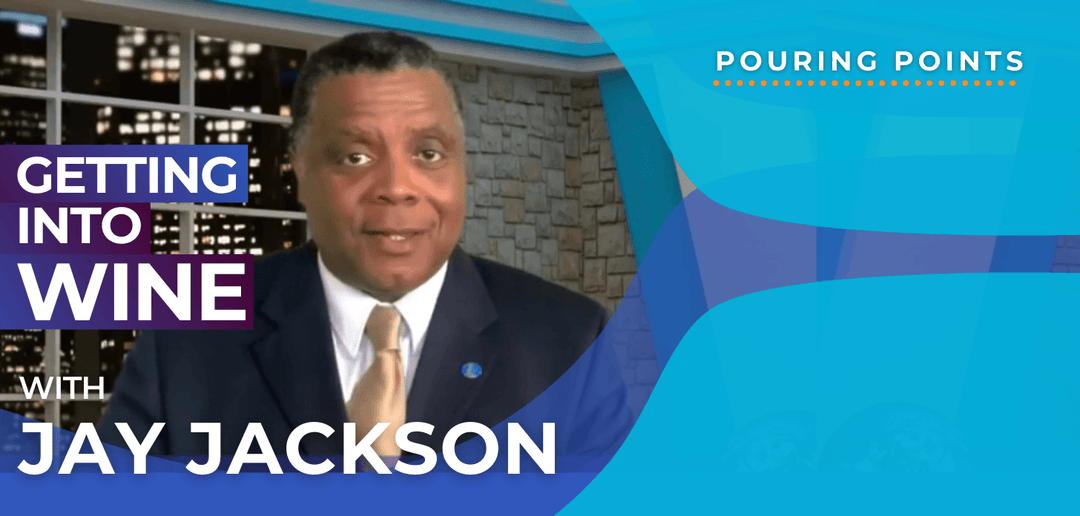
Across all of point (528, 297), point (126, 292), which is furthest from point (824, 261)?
point (126, 292)

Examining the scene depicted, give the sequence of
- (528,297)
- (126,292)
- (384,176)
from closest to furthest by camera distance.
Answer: (384,176) < (126,292) < (528,297)

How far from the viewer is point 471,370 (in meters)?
5.22

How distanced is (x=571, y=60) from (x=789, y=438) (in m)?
1.91

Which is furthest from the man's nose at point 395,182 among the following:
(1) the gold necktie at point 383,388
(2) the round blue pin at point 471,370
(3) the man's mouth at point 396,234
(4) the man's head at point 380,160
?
(2) the round blue pin at point 471,370

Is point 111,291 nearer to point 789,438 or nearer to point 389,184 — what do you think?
point 389,184

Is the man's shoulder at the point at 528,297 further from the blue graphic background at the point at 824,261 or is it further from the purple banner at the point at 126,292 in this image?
the purple banner at the point at 126,292

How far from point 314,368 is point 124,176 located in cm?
109

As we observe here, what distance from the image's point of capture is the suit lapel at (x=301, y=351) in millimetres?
5129

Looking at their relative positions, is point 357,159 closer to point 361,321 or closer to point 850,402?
point 361,321

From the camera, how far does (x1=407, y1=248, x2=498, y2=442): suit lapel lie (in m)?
5.16

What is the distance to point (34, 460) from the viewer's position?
5.08m

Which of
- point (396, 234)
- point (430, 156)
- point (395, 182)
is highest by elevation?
point (430, 156)

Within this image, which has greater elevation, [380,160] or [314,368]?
[380,160]

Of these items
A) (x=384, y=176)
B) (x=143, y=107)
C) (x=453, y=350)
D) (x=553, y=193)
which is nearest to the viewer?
(x=384, y=176)
